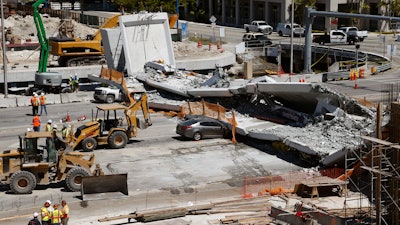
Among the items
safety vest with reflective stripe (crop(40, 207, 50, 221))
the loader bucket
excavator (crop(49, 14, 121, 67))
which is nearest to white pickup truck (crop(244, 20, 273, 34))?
excavator (crop(49, 14, 121, 67))

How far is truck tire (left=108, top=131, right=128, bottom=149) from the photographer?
3531 centimetres

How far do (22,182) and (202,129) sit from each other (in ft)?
39.4

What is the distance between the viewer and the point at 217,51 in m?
68.6

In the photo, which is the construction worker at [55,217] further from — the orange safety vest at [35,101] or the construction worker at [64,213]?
the orange safety vest at [35,101]

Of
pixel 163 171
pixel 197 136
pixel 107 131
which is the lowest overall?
pixel 163 171

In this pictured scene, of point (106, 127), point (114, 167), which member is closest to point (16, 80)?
point (106, 127)

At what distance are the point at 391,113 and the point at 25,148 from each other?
13598mm

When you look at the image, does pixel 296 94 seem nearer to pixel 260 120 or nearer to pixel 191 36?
pixel 260 120

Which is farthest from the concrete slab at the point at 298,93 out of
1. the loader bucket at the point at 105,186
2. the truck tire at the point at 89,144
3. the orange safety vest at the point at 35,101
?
the orange safety vest at the point at 35,101

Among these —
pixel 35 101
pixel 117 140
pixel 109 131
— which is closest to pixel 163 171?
pixel 117 140

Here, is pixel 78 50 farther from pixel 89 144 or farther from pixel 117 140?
pixel 89 144

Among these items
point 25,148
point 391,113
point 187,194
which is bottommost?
point 187,194

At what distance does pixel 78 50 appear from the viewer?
59.8 metres

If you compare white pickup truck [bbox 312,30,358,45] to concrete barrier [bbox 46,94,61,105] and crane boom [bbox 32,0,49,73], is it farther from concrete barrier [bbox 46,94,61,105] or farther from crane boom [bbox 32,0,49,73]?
concrete barrier [bbox 46,94,61,105]
